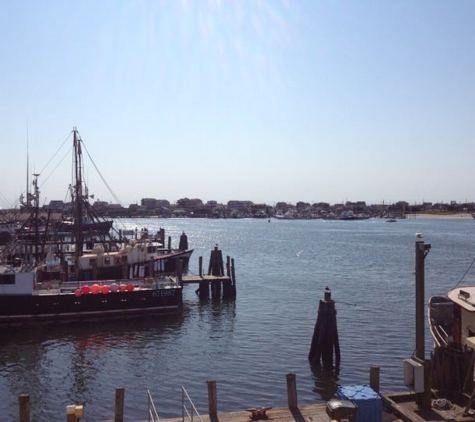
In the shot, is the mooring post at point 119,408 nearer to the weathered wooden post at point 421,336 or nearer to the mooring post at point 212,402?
the mooring post at point 212,402

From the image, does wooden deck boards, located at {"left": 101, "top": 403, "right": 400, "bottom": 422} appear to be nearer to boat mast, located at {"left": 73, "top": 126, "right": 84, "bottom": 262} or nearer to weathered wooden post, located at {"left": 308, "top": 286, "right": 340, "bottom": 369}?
weathered wooden post, located at {"left": 308, "top": 286, "right": 340, "bottom": 369}

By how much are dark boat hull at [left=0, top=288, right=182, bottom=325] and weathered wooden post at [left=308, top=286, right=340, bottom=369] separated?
14969 mm

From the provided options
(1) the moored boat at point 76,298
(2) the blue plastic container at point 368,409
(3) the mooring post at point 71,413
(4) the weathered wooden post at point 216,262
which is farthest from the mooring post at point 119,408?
(4) the weathered wooden post at point 216,262

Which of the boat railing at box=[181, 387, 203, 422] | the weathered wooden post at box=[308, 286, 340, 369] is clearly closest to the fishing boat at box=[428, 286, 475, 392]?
the weathered wooden post at box=[308, 286, 340, 369]

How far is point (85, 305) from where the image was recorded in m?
37.1

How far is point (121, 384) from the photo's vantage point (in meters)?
25.3

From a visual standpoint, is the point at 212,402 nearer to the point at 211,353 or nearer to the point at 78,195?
the point at 211,353

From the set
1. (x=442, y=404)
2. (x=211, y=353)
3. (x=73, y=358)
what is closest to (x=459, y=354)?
(x=442, y=404)

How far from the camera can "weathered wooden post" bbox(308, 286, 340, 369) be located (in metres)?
24.8

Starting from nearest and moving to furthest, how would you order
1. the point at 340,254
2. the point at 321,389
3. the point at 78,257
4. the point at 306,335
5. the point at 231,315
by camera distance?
the point at 321,389 → the point at 306,335 → the point at 231,315 → the point at 78,257 → the point at 340,254

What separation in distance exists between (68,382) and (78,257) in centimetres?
2000

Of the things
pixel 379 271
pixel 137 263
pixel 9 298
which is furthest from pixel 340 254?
pixel 9 298

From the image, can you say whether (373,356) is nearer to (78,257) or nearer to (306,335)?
(306,335)

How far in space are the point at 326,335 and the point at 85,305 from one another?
18.4 metres
